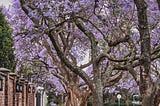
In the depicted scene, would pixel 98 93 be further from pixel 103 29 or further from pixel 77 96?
pixel 77 96

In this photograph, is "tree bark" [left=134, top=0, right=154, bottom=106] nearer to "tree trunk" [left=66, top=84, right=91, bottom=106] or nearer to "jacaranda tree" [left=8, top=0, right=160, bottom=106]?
"jacaranda tree" [left=8, top=0, right=160, bottom=106]

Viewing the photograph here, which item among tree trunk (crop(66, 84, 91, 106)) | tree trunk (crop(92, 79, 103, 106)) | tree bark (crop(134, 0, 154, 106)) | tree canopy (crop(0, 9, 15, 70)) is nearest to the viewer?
tree bark (crop(134, 0, 154, 106))

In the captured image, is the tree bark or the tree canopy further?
the tree canopy

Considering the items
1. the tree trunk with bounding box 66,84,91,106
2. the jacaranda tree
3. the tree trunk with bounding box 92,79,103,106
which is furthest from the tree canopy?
the tree trunk with bounding box 92,79,103,106

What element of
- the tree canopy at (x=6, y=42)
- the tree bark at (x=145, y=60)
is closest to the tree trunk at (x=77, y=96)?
the tree canopy at (x=6, y=42)

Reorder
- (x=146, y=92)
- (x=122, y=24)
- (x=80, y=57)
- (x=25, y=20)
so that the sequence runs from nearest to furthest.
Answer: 1. (x=146, y=92)
2. (x=122, y=24)
3. (x=25, y=20)
4. (x=80, y=57)

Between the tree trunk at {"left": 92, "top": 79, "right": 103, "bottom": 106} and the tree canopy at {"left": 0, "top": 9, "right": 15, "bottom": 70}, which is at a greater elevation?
the tree canopy at {"left": 0, "top": 9, "right": 15, "bottom": 70}

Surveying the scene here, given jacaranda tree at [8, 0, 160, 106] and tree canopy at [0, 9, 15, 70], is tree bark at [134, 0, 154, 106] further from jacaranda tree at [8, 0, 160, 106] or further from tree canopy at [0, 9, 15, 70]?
tree canopy at [0, 9, 15, 70]

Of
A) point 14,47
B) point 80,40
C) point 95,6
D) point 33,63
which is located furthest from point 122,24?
point 33,63

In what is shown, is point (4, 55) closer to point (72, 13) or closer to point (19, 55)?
point (19, 55)

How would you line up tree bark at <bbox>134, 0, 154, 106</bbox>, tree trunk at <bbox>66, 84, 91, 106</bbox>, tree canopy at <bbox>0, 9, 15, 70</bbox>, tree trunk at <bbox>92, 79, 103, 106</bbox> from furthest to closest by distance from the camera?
tree canopy at <bbox>0, 9, 15, 70</bbox> < tree trunk at <bbox>66, 84, 91, 106</bbox> < tree trunk at <bbox>92, 79, 103, 106</bbox> < tree bark at <bbox>134, 0, 154, 106</bbox>

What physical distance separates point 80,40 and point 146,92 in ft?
31.6

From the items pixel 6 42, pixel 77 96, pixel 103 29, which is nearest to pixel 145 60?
pixel 103 29

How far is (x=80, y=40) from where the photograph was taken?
749 inches
